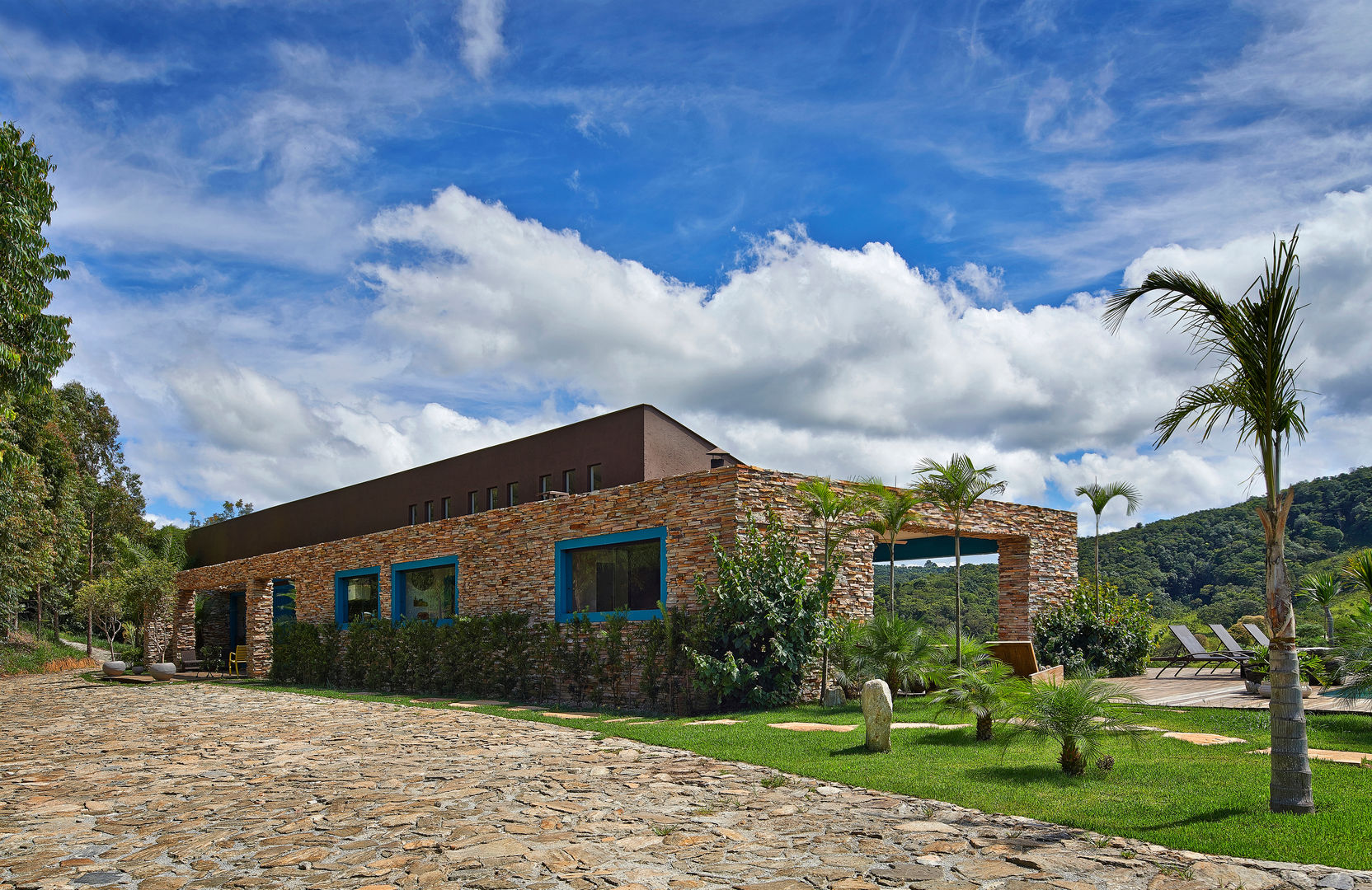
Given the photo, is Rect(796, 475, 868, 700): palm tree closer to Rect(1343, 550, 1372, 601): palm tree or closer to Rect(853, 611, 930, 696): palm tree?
Rect(853, 611, 930, 696): palm tree

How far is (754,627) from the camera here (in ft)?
44.2

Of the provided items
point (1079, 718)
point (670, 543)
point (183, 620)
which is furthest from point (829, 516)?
point (183, 620)

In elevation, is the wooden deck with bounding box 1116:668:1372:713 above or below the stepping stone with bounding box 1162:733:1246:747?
below

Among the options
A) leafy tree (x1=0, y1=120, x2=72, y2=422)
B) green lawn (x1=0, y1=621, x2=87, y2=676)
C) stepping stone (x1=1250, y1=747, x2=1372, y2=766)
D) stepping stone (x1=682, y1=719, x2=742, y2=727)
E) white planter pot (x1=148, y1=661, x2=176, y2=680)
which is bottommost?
green lawn (x1=0, y1=621, x2=87, y2=676)

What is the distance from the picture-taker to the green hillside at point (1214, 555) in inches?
1005

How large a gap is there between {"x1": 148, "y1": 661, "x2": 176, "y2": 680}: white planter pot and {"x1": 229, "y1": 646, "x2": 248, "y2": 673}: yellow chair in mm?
3641

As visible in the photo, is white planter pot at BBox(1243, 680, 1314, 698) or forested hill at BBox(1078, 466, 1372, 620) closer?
white planter pot at BBox(1243, 680, 1314, 698)

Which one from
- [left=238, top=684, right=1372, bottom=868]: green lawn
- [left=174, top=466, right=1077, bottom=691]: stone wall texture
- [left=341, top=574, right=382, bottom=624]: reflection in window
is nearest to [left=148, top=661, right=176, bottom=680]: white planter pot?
[left=174, top=466, right=1077, bottom=691]: stone wall texture

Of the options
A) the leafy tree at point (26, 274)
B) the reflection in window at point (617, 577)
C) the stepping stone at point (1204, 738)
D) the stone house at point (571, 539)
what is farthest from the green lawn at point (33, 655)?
the stepping stone at point (1204, 738)

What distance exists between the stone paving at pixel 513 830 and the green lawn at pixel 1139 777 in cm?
30

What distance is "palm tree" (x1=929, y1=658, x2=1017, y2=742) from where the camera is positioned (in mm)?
9297

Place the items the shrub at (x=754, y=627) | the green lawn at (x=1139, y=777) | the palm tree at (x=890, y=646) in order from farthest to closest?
the shrub at (x=754, y=627)
the palm tree at (x=890, y=646)
the green lawn at (x=1139, y=777)

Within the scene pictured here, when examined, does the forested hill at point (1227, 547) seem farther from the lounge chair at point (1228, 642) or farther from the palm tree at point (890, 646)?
the palm tree at point (890, 646)

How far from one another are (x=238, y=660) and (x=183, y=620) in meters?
3.41
